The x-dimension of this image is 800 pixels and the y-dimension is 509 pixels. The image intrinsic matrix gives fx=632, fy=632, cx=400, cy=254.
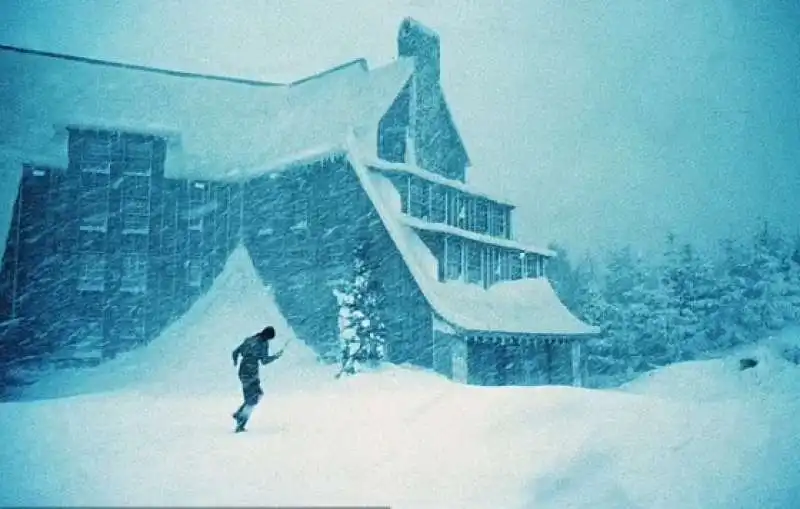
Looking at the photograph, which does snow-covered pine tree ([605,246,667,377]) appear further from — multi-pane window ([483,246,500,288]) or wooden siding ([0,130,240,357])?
wooden siding ([0,130,240,357])

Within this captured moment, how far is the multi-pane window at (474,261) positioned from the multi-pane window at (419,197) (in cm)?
145

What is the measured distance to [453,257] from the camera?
1559cm

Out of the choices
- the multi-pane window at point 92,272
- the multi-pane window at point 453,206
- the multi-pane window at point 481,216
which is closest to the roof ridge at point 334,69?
the multi-pane window at point 453,206

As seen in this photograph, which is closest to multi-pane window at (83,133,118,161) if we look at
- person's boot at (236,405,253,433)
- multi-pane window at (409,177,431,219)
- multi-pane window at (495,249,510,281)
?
multi-pane window at (409,177,431,219)

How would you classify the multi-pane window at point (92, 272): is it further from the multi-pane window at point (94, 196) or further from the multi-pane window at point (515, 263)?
the multi-pane window at point (515, 263)

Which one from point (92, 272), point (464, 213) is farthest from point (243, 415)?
point (92, 272)

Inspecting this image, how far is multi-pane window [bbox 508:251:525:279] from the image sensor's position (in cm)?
1617

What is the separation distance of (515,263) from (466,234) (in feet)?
5.24

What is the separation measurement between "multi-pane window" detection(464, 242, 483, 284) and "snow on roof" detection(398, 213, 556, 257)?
0.22m

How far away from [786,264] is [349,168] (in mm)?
10431

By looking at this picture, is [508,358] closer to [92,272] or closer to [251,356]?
[251,356]

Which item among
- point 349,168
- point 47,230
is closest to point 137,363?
point 47,230

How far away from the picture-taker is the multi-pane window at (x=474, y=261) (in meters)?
15.7

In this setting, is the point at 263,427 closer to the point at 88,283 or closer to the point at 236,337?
the point at 236,337
